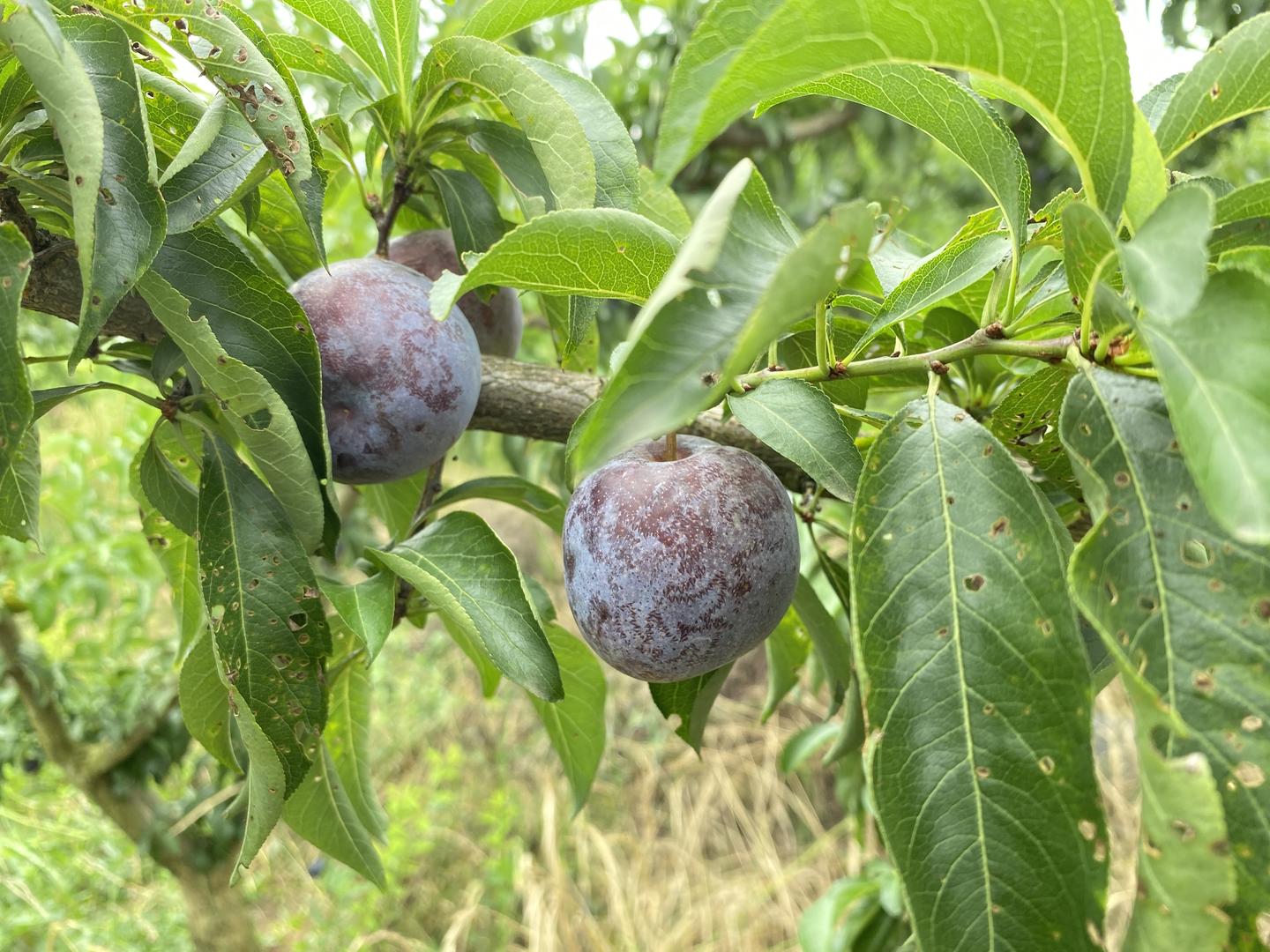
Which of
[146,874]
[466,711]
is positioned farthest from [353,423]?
[466,711]

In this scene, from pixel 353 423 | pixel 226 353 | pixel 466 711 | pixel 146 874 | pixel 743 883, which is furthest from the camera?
pixel 466 711

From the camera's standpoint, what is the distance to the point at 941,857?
48 centimetres

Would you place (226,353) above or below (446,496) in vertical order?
above

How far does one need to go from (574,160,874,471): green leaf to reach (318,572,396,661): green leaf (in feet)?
0.96

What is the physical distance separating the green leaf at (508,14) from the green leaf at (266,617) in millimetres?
430

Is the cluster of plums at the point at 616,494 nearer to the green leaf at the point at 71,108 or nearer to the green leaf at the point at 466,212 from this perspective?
the green leaf at the point at 466,212

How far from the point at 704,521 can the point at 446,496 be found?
0.36 metres

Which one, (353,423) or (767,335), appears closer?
(767,335)

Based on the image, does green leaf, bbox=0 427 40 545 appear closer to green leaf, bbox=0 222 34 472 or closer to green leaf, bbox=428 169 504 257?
green leaf, bbox=0 222 34 472

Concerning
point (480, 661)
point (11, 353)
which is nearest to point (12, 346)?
point (11, 353)

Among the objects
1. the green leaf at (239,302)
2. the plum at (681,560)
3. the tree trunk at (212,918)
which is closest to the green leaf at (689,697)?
the plum at (681,560)

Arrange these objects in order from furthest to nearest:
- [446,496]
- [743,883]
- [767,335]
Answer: [743,883] → [446,496] → [767,335]

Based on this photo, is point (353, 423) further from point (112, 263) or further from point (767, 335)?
point (767, 335)

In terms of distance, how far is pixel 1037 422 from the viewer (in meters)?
0.71
